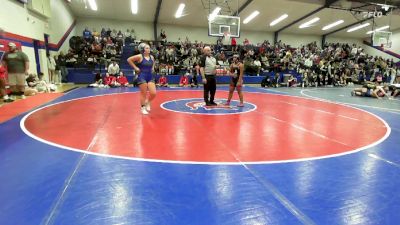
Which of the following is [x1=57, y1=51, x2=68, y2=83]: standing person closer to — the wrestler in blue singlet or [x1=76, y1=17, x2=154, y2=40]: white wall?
[x1=76, y1=17, x2=154, y2=40]: white wall

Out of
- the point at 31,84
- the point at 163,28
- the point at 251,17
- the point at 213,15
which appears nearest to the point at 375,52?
the point at 251,17

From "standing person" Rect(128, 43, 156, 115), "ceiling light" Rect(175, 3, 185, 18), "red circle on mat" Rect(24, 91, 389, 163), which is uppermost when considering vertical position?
"ceiling light" Rect(175, 3, 185, 18)

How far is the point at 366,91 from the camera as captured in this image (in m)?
12.3

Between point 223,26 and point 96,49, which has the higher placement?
point 223,26

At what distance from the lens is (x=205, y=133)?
5.06 m

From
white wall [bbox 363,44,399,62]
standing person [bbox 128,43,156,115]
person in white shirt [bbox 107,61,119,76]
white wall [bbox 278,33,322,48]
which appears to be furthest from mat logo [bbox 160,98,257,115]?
white wall [bbox 363,44,399,62]

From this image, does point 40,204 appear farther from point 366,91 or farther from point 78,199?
point 366,91

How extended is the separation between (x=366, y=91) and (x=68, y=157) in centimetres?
1285

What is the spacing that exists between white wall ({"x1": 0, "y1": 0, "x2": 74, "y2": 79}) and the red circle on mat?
5.97 m

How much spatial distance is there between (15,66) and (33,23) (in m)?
5.21

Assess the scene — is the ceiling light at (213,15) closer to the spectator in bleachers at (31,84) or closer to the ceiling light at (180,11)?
the ceiling light at (180,11)

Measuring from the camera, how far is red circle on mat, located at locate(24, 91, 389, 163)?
13.1 feet

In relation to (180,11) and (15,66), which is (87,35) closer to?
(180,11)

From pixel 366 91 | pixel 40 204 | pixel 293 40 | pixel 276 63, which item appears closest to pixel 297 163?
pixel 40 204
